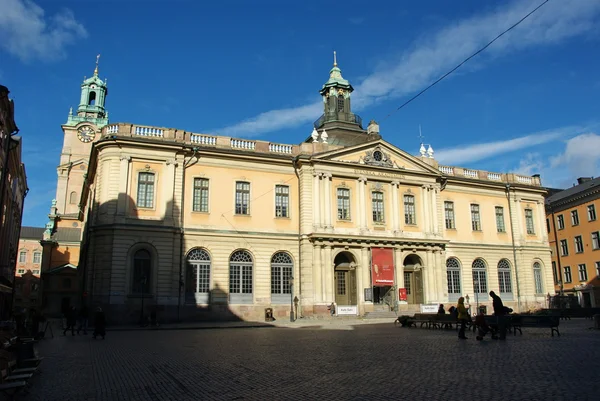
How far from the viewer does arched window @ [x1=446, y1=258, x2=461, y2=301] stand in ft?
134

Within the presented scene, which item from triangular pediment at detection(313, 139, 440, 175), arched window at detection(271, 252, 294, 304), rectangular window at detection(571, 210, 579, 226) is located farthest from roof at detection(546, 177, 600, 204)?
arched window at detection(271, 252, 294, 304)

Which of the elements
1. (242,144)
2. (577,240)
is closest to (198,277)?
(242,144)

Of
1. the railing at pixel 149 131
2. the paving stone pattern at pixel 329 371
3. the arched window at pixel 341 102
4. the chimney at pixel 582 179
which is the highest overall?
the arched window at pixel 341 102

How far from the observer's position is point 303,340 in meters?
18.9

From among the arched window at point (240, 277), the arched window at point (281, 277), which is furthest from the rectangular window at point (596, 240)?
the arched window at point (240, 277)

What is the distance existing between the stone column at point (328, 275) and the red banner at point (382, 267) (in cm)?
337

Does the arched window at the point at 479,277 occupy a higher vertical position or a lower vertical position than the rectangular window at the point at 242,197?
lower

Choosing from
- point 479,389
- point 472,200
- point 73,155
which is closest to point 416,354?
point 479,389

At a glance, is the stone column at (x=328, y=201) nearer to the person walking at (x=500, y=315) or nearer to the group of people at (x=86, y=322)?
the group of people at (x=86, y=322)

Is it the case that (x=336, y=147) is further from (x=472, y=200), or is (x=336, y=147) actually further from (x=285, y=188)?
(x=472, y=200)

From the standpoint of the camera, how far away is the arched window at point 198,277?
106 ft

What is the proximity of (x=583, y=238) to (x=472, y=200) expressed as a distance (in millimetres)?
16324

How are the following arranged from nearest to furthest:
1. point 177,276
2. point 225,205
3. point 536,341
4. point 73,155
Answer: point 536,341, point 177,276, point 225,205, point 73,155

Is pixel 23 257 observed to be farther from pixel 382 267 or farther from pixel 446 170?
pixel 446 170
